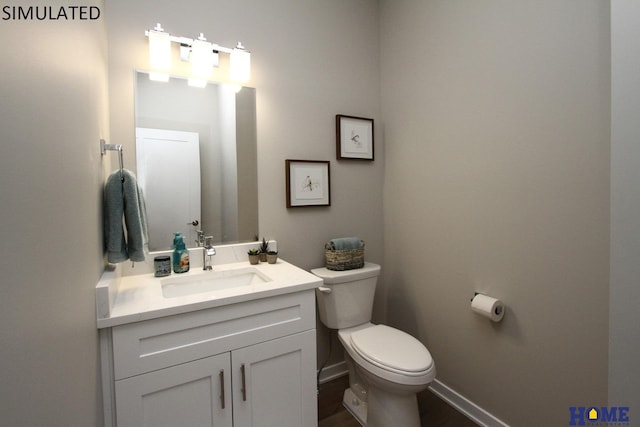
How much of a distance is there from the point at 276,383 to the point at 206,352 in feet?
1.17

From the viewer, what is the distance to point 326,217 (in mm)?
2006

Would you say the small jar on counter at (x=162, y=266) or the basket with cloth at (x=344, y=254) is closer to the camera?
the small jar on counter at (x=162, y=266)

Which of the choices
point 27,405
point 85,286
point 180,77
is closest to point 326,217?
point 180,77

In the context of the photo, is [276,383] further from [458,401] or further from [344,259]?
[458,401]

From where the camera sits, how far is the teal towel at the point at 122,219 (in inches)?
43.3

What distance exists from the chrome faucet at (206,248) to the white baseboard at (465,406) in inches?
62.2

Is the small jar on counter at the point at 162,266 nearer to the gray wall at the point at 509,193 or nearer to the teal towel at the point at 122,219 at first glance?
the teal towel at the point at 122,219

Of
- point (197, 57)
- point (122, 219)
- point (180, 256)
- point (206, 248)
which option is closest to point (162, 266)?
point (180, 256)

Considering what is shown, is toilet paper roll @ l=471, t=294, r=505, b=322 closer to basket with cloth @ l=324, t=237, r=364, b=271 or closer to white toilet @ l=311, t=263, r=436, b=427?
white toilet @ l=311, t=263, r=436, b=427

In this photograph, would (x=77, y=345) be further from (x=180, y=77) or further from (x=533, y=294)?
(x=533, y=294)

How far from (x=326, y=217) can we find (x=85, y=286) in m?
1.40

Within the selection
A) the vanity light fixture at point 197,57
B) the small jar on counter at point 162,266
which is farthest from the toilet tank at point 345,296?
the vanity light fixture at point 197,57

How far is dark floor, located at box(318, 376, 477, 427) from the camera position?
161 cm

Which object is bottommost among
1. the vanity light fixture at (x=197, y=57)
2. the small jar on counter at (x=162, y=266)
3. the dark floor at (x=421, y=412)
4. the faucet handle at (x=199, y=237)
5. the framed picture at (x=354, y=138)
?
the dark floor at (x=421, y=412)
